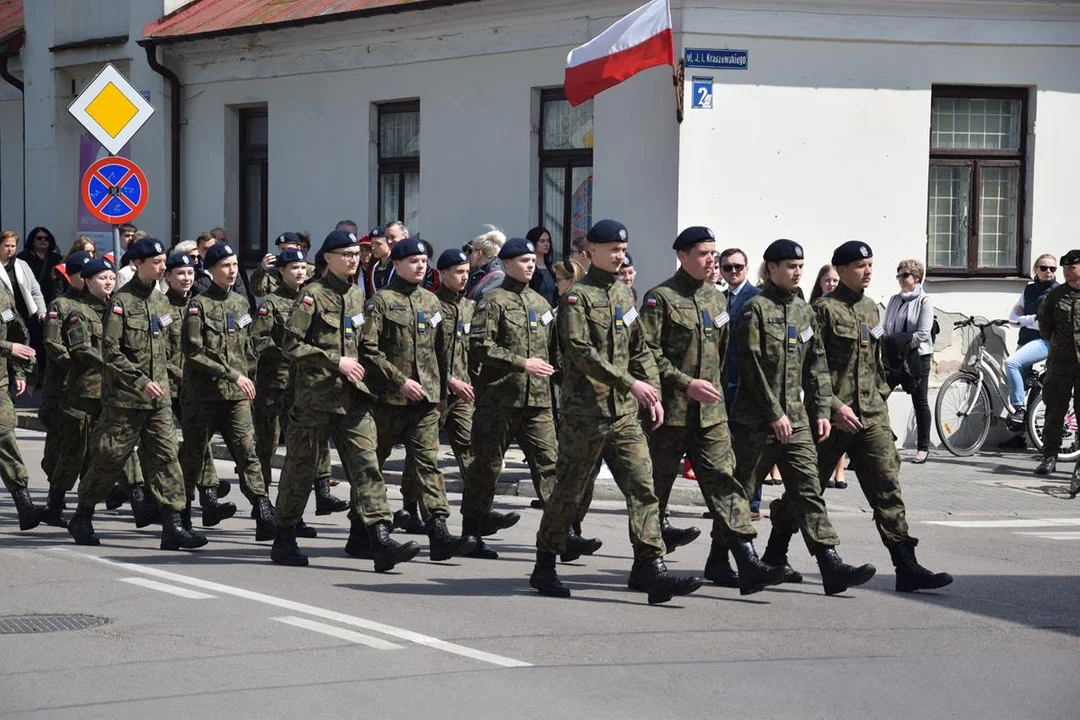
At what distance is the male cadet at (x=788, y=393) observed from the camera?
9.18 metres

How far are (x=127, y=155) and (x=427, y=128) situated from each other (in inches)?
232

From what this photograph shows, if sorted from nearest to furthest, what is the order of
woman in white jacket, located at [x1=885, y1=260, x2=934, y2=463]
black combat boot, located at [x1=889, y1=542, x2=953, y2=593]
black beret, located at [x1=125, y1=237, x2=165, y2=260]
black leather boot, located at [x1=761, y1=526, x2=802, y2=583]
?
black combat boot, located at [x1=889, y1=542, x2=953, y2=593] < black leather boot, located at [x1=761, y1=526, x2=802, y2=583] < black beret, located at [x1=125, y1=237, x2=165, y2=260] < woman in white jacket, located at [x1=885, y1=260, x2=934, y2=463]

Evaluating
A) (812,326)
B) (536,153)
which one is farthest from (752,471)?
(536,153)

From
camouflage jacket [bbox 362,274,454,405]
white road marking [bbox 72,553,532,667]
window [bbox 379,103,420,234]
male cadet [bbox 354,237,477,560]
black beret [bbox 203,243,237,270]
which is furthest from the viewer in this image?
window [bbox 379,103,420,234]

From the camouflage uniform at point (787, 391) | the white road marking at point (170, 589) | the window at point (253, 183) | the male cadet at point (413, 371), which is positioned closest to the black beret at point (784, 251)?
the camouflage uniform at point (787, 391)

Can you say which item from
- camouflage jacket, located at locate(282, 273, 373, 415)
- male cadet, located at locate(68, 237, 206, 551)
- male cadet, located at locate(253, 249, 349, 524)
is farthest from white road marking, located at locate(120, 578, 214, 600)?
male cadet, located at locate(253, 249, 349, 524)

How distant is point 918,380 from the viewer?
15477mm

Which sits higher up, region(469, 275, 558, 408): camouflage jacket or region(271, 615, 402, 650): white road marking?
region(469, 275, 558, 408): camouflage jacket

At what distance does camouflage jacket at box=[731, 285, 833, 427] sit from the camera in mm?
9250

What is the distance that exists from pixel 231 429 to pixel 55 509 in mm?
1324

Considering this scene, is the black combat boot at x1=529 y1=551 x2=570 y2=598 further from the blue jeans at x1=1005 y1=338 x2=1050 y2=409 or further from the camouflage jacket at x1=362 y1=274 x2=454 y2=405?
the blue jeans at x1=1005 y1=338 x2=1050 y2=409

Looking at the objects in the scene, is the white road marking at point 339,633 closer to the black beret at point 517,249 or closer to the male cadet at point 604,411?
the male cadet at point 604,411

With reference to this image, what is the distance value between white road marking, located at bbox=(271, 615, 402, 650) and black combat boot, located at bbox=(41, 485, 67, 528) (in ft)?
13.1

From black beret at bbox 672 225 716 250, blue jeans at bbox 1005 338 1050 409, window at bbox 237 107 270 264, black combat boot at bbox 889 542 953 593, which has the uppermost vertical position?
window at bbox 237 107 270 264
